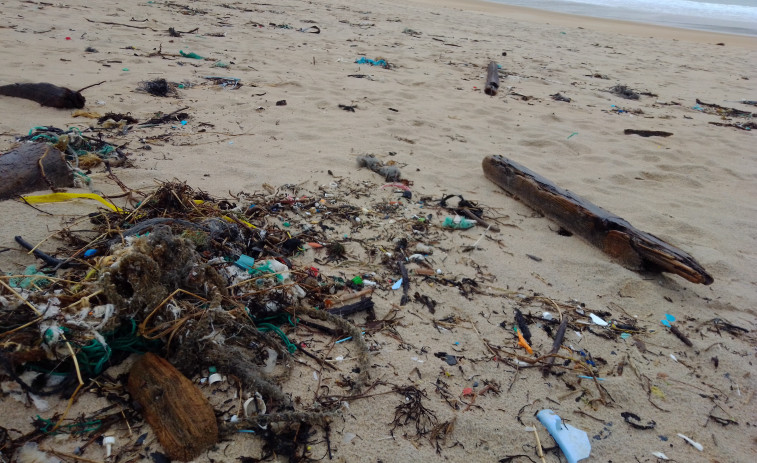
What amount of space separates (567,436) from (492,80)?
5.37 m

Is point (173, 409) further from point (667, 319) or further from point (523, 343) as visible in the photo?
point (667, 319)

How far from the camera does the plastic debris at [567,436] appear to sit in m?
1.68

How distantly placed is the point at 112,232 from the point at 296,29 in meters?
6.82

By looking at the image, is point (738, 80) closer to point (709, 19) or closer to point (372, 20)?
point (372, 20)

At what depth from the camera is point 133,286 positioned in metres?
1.65

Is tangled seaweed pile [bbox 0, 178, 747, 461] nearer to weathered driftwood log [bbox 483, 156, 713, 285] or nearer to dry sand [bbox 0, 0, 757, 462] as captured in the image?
dry sand [bbox 0, 0, 757, 462]

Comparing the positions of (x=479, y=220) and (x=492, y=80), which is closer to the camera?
(x=479, y=220)

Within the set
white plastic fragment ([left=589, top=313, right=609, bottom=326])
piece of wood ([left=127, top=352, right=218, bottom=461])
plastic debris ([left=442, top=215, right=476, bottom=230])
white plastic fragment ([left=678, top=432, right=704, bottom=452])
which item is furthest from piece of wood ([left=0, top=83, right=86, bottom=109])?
white plastic fragment ([left=678, top=432, right=704, bottom=452])

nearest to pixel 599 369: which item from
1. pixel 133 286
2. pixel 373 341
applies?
pixel 373 341

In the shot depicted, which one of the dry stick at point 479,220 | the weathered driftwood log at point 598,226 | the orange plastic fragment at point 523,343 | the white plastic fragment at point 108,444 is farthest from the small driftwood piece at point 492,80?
the white plastic fragment at point 108,444

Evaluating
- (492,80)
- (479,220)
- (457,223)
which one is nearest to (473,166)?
(479,220)

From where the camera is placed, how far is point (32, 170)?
2568 mm

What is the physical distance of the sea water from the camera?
16969mm

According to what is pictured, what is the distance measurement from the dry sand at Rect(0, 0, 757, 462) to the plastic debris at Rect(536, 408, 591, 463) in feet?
A: 0.13
